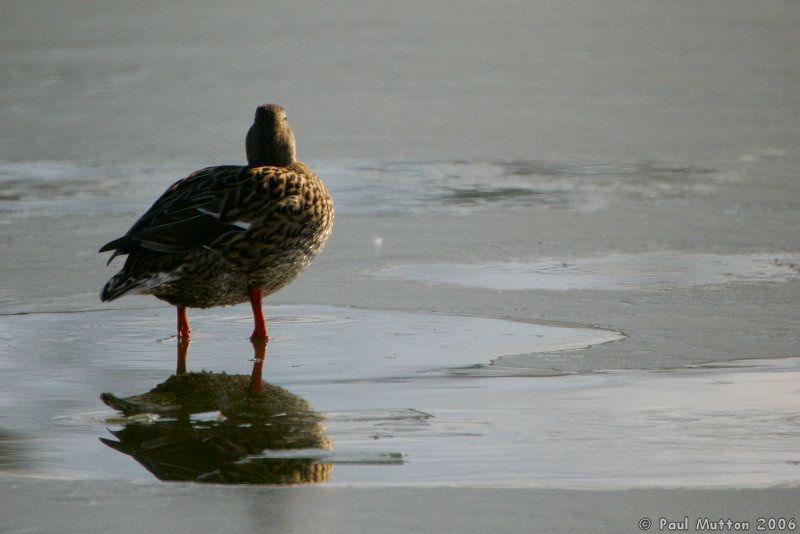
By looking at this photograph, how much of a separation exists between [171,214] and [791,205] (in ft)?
15.9

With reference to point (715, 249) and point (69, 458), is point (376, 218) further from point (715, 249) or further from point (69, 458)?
point (69, 458)

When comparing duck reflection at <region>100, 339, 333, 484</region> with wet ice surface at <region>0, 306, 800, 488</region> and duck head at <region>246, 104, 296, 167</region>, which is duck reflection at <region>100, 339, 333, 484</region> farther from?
duck head at <region>246, 104, 296, 167</region>

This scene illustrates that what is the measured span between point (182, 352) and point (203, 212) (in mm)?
655

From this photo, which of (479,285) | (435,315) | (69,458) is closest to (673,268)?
(479,285)

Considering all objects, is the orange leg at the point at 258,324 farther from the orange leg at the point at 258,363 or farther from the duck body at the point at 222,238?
the duck body at the point at 222,238

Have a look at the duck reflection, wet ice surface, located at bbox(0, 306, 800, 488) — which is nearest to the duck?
wet ice surface, located at bbox(0, 306, 800, 488)

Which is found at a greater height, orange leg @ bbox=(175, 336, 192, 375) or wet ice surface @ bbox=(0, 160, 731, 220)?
wet ice surface @ bbox=(0, 160, 731, 220)

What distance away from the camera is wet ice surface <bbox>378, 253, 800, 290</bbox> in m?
7.03

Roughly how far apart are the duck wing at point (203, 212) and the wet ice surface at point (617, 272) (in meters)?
1.44

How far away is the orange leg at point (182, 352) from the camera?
18.0ft

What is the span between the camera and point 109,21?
72.1 feet

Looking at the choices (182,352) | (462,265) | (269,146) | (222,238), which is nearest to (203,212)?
(222,238)

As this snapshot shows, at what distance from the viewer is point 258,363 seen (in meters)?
5.59

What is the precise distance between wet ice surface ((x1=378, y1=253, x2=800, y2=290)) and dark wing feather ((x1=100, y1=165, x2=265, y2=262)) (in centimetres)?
150
